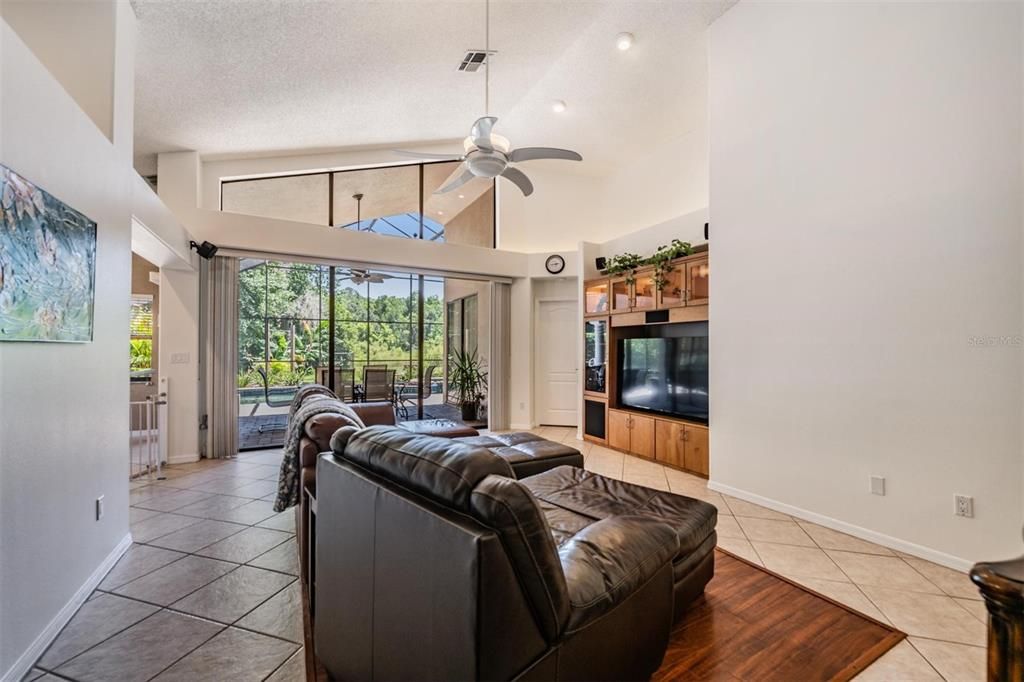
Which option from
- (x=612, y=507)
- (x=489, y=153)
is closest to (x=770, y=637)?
(x=612, y=507)

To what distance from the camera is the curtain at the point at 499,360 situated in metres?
6.78

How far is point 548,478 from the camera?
2689 mm

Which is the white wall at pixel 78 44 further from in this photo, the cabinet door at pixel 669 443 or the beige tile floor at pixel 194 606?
the cabinet door at pixel 669 443

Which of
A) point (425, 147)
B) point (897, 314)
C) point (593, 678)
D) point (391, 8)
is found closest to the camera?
point (593, 678)

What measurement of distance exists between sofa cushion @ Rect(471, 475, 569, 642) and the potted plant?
6.02 metres

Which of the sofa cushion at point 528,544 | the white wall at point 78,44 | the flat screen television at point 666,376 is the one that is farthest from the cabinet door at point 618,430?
the white wall at point 78,44

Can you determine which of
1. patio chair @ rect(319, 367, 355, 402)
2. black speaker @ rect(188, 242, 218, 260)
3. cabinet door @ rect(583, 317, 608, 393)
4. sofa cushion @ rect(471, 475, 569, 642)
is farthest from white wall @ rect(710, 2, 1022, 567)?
black speaker @ rect(188, 242, 218, 260)

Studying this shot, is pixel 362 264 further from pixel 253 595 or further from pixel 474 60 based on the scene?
pixel 253 595

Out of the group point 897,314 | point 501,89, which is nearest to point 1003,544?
point 897,314

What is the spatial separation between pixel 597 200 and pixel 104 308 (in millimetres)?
6363

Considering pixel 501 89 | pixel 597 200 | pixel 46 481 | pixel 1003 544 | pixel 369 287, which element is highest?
pixel 501 89

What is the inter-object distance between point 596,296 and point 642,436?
1964mm

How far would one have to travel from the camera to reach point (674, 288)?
4730mm

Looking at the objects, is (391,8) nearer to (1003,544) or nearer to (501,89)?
(501,89)
